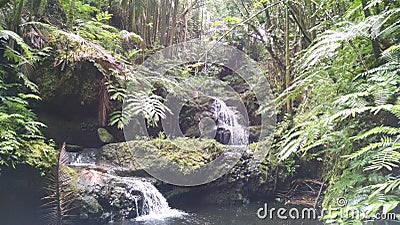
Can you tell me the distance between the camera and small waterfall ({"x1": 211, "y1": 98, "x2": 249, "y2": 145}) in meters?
8.23

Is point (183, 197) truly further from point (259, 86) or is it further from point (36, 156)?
point (259, 86)

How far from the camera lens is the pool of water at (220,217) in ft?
14.5

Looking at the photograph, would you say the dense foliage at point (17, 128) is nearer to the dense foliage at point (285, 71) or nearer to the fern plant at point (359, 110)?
the dense foliage at point (285, 71)

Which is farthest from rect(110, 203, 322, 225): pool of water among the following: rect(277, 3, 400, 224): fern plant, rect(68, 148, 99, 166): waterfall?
rect(277, 3, 400, 224): fern plant

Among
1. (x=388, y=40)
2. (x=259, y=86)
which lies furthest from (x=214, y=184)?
(x=388, y=40)

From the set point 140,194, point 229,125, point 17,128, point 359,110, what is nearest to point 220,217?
point 140,194

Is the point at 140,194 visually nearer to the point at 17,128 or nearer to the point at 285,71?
the point at 17,128

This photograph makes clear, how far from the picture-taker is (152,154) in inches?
229

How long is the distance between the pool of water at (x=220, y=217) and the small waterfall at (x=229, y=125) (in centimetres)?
273

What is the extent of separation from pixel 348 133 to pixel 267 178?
380cm

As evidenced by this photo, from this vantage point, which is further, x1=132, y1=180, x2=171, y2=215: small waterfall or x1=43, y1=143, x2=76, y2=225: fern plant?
x1=132, y1=180, x2=171, y2=215: small waterfall

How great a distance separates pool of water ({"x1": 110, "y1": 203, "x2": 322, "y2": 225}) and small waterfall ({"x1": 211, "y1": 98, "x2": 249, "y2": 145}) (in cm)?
273

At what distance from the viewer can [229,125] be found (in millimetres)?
8453

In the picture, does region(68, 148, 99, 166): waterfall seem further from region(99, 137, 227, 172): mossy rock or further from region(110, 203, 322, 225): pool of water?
region(110, 203, 322, 225): pool of water
